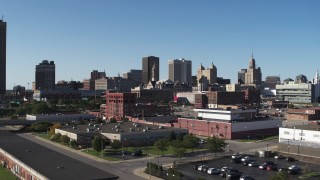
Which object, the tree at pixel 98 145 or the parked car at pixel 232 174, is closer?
the parked car at pixel 232 174

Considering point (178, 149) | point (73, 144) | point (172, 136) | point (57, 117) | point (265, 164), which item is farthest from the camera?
point (57, 117)

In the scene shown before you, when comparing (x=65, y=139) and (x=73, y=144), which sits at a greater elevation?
(x=65, y=139)

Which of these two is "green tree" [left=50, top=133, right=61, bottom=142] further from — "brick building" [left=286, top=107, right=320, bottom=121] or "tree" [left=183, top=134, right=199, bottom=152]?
"brick building" [left=286, top=107, right=320, bottom=121]

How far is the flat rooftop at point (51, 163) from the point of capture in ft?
107

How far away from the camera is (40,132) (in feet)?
280

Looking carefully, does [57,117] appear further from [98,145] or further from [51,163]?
[51,163]

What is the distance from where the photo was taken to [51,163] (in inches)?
1496

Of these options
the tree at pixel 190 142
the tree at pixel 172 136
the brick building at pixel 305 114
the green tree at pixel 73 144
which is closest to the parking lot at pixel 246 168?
the tree at pixel 190 142

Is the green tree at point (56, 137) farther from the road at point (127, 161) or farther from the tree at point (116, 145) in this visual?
the tree at point (116, 145)

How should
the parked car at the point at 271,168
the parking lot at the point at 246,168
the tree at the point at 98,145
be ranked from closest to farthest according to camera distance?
the parking lot at the point at 246,168 → the parked car at the point at 271,168 → the tree at the point at 98,145

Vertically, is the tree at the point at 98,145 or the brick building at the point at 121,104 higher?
the brick building at the point at 121,104

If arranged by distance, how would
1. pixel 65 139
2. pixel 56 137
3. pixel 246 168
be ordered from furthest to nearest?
pixel 56 137 → pixel 65 139 → pixel 246 168

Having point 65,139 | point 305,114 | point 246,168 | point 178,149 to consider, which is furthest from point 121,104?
point 246,168

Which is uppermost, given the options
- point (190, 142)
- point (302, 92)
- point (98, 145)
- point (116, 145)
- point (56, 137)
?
point (302, 92)
